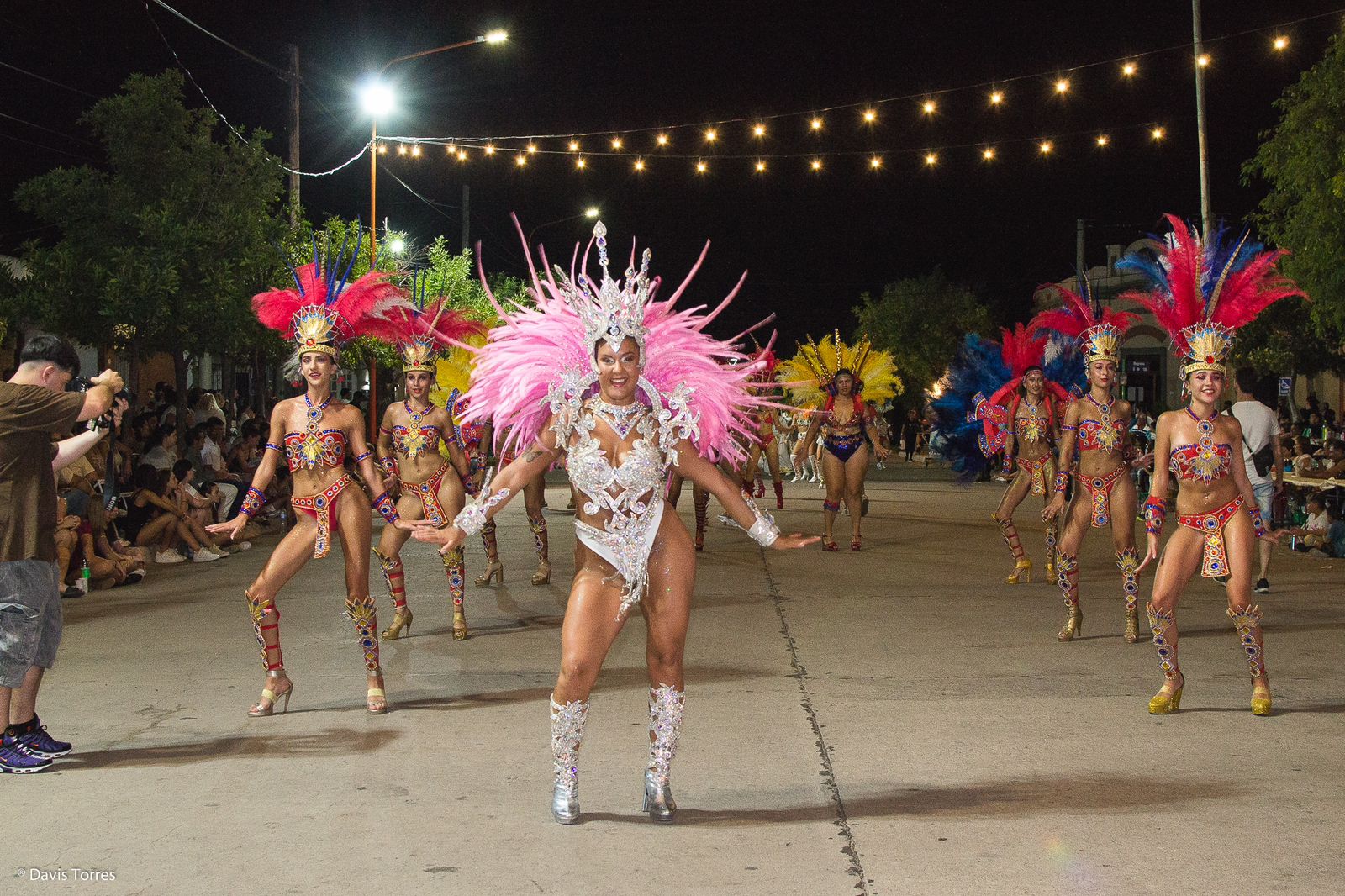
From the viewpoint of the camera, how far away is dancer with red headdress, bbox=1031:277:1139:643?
9.94 m

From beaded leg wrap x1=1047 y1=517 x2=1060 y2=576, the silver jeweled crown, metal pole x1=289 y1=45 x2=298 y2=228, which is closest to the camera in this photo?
the silver jeweled crown

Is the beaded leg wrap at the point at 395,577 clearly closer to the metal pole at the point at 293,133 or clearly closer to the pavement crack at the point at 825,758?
the pavement crack at the point at 825,758

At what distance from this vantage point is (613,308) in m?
5.96

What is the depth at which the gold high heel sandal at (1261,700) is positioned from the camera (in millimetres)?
7453

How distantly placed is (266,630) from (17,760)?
157 cm

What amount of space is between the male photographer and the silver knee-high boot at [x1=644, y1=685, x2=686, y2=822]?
2.93m

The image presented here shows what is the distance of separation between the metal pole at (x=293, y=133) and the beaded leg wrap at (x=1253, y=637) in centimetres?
1761

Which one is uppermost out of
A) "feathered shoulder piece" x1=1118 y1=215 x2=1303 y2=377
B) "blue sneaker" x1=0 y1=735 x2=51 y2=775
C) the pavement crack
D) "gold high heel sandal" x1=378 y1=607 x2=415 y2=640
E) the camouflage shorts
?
"feathered shoulder piece" x1=1118 y1=215 x2=1303 y2=377

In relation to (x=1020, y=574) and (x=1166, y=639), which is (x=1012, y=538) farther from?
(x=1166, y=639)

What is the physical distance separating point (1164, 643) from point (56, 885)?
5667 mm

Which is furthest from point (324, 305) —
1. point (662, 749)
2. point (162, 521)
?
point (162, 521)

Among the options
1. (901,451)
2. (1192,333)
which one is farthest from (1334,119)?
(901,451)

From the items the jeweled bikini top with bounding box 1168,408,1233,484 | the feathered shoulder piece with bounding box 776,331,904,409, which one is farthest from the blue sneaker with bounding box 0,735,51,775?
the feathered shoulder piece with bounding box 776,331,904,409

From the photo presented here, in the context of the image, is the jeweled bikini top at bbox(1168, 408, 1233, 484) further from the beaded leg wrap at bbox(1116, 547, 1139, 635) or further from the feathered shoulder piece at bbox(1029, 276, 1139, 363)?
the feathered shoulder piece at bbox(1029, 276, 1139, 363)
